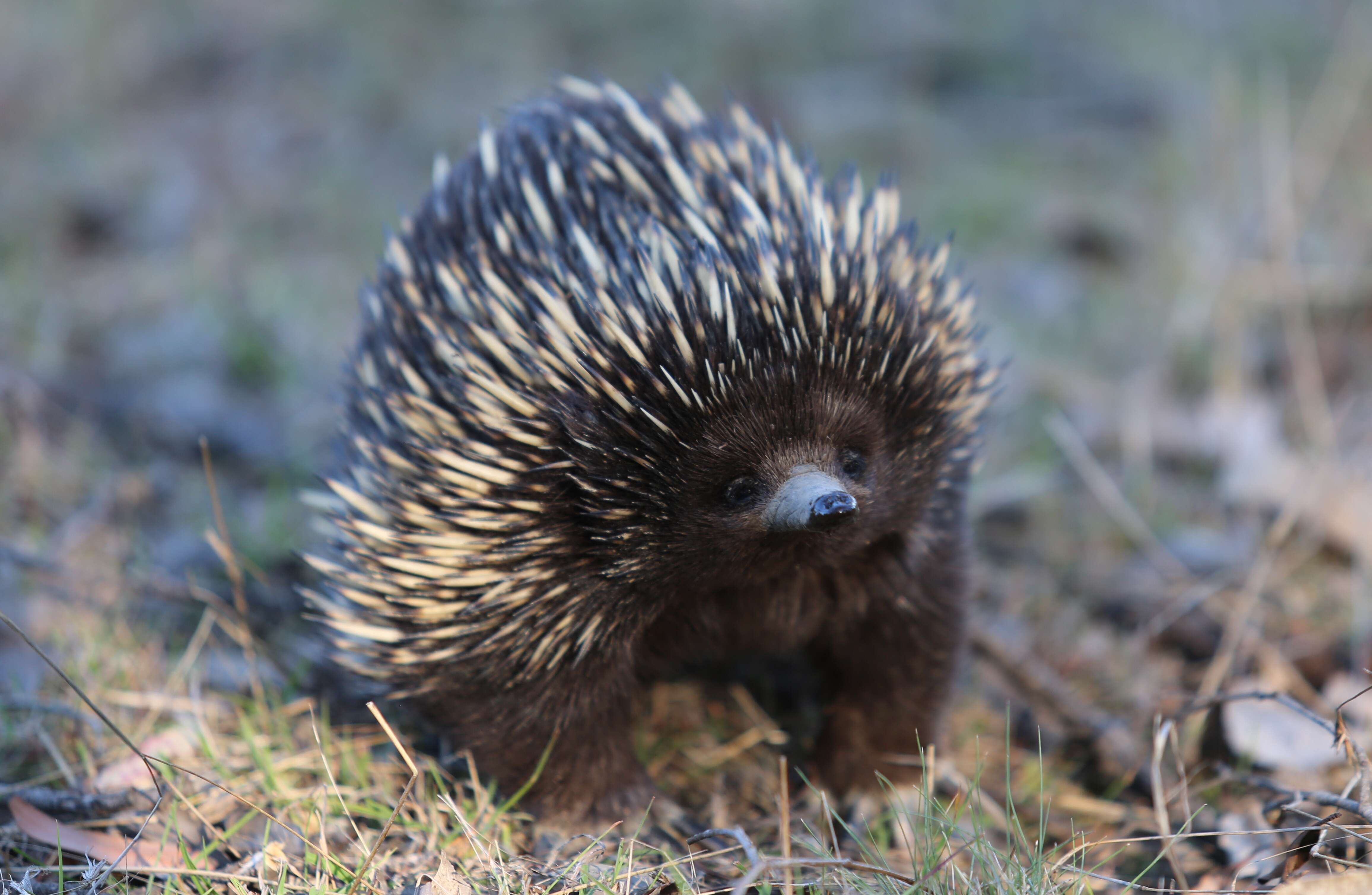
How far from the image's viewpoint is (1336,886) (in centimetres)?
200

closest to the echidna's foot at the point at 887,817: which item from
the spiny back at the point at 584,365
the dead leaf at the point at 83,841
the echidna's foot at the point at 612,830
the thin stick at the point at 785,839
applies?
the thin stick at the point at 785,839

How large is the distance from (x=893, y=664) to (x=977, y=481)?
1787 millimetres

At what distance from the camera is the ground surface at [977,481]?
2.72 m

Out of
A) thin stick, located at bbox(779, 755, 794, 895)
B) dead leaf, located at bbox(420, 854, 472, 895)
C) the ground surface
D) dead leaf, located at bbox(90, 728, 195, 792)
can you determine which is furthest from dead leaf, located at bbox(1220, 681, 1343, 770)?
dead leaf, located at bbox(90, 728, 195, 792)

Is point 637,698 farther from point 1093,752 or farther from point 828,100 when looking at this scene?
point 828,100

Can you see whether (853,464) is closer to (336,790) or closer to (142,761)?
(336,790)

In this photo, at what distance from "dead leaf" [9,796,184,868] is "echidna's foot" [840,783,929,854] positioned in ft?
5.00

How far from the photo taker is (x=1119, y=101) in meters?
8.76

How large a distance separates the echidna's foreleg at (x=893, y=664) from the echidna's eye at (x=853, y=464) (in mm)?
365

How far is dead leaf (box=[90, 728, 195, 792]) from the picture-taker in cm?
269

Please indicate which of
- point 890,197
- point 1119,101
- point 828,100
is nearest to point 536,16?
point 828,100

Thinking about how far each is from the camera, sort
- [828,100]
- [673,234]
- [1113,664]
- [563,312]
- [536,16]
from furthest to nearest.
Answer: [536,16] → [828,100] → [1113,664] → [673,234] → [563,312]

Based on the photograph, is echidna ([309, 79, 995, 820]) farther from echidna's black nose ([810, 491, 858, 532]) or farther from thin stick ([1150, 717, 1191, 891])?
thin stick ([1150, 717, 1191, 891])

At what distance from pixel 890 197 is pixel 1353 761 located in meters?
1.72
